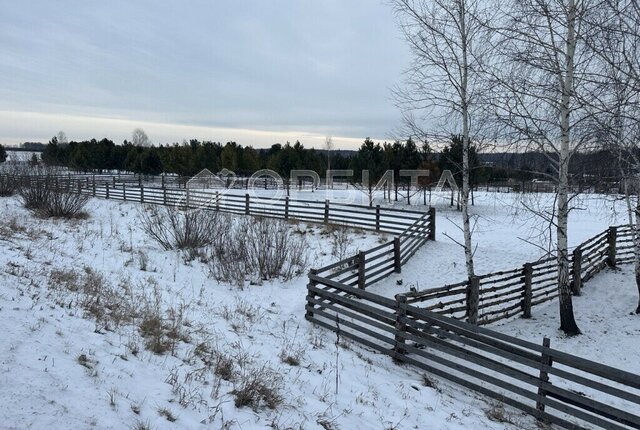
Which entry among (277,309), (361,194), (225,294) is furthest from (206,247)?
(361,194)

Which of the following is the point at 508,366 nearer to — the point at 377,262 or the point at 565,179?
the point at 565,179

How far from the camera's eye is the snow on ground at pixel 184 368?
13.4ft

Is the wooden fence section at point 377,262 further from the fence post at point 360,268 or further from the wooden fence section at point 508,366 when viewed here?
the wooden fence section at point 508,366

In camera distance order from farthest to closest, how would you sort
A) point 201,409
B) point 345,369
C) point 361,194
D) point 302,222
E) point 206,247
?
point 361,194 → point 302,222 → point 206,247 → point 345,369 → point 201,409

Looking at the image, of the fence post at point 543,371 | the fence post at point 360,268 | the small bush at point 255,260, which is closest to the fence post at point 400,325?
the fence post at point 543,371

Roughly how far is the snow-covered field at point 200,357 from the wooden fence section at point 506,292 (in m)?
0.49

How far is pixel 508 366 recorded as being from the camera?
5.99 metres

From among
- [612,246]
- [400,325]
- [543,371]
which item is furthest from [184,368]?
[612,246]

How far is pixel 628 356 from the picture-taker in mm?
8648

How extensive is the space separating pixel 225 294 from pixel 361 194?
40193 millimetres

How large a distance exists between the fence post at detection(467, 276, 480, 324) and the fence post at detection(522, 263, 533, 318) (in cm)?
206

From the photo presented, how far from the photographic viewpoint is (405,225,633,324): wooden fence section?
9047mm

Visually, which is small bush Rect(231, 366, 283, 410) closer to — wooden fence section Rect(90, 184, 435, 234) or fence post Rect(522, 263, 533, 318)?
fence post Rect(522, 263, 533, 318)

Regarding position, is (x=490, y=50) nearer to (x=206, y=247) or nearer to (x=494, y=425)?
(x=494, y=425)
